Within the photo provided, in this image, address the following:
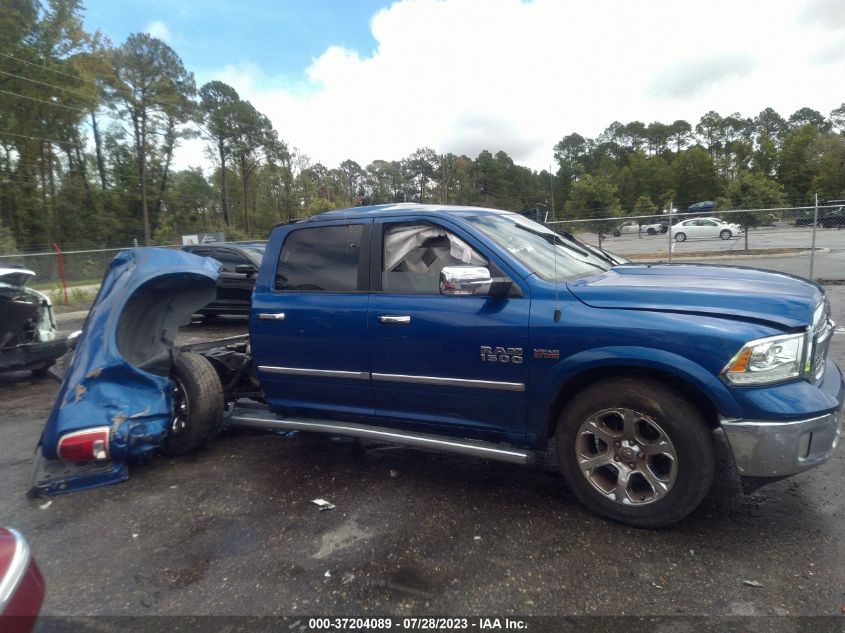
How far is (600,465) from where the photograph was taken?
9.60 feet

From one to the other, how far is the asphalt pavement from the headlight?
0.88m

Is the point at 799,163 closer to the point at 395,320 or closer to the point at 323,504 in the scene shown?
the point at 395,320

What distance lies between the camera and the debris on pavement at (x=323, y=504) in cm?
331

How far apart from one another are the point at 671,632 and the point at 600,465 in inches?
35.8

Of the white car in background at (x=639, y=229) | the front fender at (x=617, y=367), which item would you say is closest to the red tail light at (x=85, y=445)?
the front fender at (x=617, y=367)

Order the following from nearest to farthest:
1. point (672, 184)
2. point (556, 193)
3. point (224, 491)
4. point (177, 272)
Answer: point (224, 491) → point (177, 272) → point (556, 193) → point (672, 184)

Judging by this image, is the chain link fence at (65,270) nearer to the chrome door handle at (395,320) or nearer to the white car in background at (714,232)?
the chrome door handle at (395,320)

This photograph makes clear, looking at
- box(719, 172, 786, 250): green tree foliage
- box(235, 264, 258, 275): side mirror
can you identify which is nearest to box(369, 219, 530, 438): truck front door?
box(235, 264, 258, 275): side mirror

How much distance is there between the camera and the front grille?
275cm

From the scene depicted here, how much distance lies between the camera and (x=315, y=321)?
12.3 ft

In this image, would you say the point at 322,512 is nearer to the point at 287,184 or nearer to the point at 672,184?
→ the point at 287,184

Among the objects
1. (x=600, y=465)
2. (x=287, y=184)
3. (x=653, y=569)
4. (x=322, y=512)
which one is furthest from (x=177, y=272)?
(x=287, y=184)

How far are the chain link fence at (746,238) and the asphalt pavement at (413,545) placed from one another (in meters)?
8.82

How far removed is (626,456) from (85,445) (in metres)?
3.39
